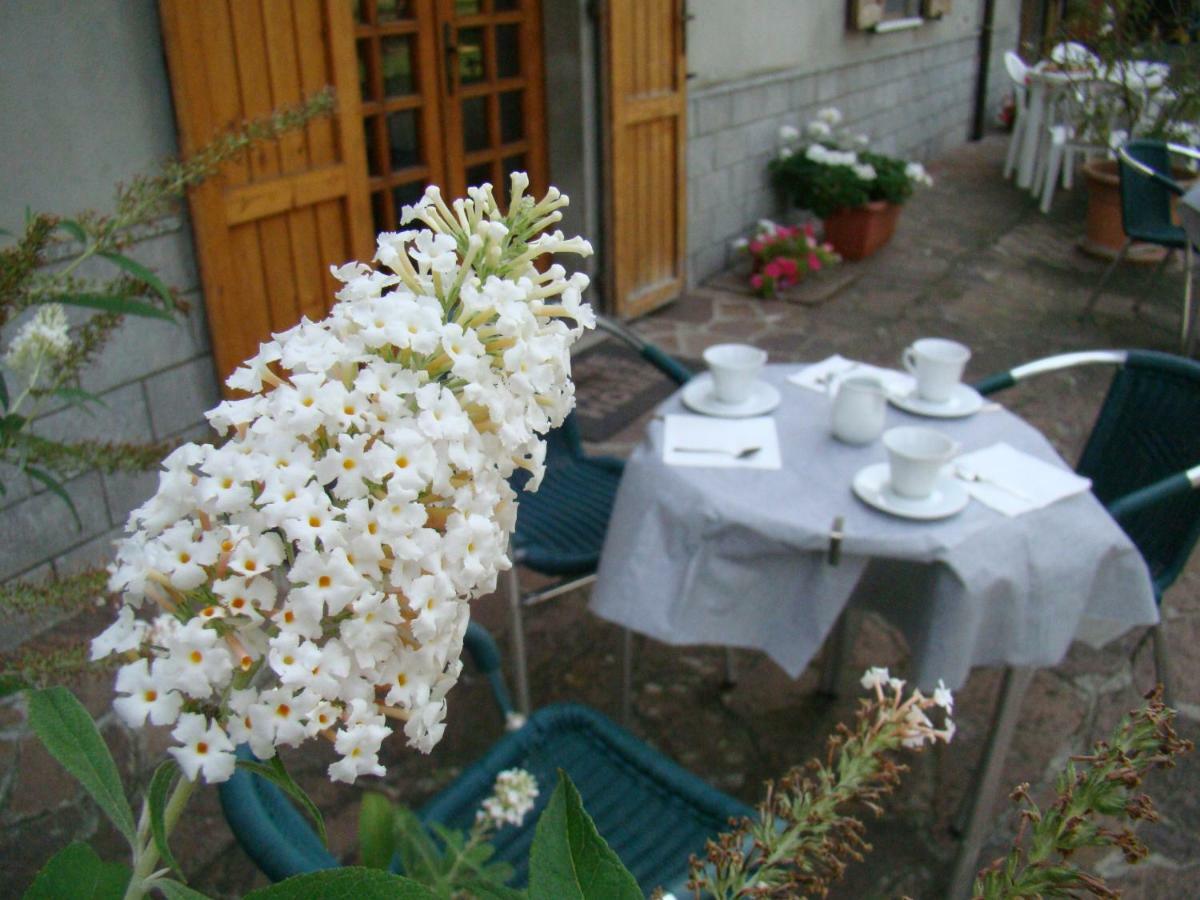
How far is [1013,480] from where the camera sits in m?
2.00

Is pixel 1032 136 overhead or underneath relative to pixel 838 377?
underneath

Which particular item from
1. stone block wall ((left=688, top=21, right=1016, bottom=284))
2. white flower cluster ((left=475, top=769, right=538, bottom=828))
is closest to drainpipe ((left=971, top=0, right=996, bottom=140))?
stone block wall ((left=688, top=21, right=1016, bottom=284))

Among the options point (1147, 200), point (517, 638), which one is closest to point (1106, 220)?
point (1147, 200)

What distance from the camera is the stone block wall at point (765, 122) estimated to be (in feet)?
19.2

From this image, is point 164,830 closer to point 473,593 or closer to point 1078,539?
point 473,593

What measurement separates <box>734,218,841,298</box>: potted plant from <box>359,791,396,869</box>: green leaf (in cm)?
503

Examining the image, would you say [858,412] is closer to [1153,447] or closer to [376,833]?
[1153,447]

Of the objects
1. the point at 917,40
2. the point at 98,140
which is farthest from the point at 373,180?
the point at 917,40

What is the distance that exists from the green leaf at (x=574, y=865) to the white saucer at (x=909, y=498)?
55.8 inches

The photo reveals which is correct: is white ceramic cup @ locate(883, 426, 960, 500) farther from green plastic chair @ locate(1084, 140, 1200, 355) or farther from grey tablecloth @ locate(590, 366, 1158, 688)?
green plastic chair @ locate(1084, 140, 1200, 355)

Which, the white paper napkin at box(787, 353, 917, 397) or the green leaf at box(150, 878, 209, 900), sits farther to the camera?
the white paper napkin at box(787, 353, 917, 397)

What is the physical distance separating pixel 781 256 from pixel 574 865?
18.6 ft

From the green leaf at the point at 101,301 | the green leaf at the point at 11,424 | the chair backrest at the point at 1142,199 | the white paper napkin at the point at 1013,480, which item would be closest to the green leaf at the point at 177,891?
the green leaf at the point at 11,424

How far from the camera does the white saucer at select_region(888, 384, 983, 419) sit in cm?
226
